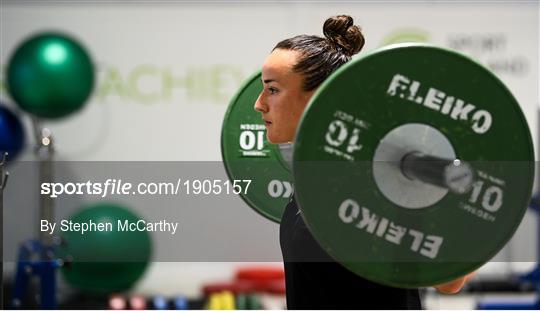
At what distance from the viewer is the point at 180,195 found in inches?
65.1

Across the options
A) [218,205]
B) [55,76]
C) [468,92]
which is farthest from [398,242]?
[55,76]

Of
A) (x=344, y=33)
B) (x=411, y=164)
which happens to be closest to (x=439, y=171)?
(x=411, y=164)

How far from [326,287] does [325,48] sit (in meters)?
0.44

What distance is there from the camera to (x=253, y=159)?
6.32 feet

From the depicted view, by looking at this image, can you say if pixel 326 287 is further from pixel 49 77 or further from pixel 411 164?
pixel 49 77

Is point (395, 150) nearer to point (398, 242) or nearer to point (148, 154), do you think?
point (398, 242)

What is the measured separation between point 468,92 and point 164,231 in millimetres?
734

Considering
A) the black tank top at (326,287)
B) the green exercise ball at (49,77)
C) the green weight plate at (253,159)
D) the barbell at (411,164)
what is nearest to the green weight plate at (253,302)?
the green exercise ball at (49,77)

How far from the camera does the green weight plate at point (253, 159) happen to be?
1.90 metres

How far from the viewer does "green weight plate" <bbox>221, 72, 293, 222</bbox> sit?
6.23 feet

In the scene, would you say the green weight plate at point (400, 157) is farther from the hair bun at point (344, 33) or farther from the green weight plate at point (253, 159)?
the green weight plate at point (253, 159)

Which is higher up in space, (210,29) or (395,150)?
(210,29)

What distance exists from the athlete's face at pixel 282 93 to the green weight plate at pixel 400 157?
0.29 metres

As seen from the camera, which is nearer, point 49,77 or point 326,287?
point 326,287
